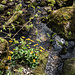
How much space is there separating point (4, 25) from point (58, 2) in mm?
3523

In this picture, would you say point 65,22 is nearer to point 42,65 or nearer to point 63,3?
point 63,3

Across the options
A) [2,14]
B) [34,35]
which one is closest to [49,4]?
[34,35]

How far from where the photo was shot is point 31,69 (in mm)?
2898

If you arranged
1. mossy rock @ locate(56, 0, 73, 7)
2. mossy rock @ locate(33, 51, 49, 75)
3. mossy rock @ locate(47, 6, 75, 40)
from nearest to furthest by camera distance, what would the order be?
1. mossy rock @ locate(33, 51, 49, 75)
2. mossy rock @ locate(47, 6, 75, 40)
3. mossy rock @ locate(56, 0, 73, 7)

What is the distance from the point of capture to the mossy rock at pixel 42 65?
2938 mm

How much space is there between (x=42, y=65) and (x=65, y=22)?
7.39ft

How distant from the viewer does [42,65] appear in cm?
319

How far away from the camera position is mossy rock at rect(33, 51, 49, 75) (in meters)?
2.94

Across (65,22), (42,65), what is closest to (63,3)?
(65,22)

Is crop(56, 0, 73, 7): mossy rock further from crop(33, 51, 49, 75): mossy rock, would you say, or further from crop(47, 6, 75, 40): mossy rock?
crop(33, 51, 49, 75): mossy rock

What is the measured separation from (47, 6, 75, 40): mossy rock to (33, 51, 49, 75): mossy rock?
4.34ft

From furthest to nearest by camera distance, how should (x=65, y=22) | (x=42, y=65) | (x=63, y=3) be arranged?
(x=63, y=3)
(x=65, y=22)
(x=42, y=65)

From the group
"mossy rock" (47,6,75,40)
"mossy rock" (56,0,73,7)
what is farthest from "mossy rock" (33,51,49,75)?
"mossy rock" (56,0,73,7)

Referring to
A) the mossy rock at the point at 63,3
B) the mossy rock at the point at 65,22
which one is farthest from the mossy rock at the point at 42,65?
the mossy rock at the point at 63,3
